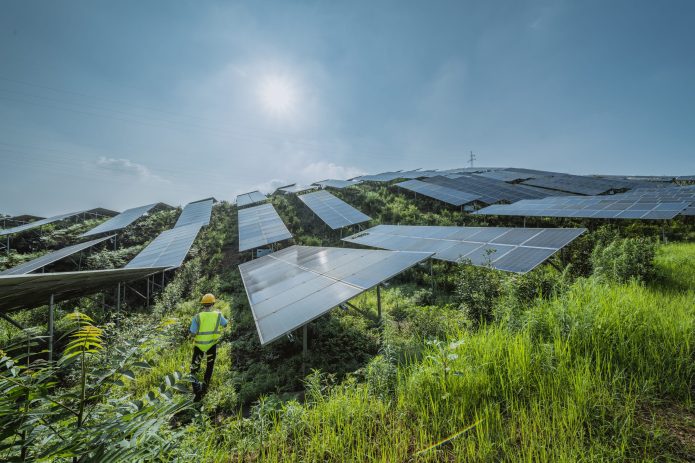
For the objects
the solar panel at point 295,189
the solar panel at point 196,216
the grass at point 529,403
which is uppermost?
the solar panel at point 295,189

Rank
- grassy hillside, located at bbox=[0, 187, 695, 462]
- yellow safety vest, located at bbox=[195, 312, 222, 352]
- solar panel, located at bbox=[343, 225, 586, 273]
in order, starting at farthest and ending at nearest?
solar panel, located at bbox=[343, 225, 586, 273] → yellow safety vest, located at bbox=[195, 312, 222, 352] → grassy hillside, located at bbox=[0, 187, 695, 462]

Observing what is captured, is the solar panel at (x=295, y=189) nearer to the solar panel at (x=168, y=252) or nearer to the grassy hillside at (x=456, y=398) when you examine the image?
the solar panel at (x=168, y=252)

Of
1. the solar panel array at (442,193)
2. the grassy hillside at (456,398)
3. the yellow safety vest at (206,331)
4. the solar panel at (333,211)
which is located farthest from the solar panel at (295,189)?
the grassy hillside at (456,398)

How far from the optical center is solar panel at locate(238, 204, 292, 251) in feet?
49.4

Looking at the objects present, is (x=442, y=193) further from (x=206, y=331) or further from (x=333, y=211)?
(x=206, y=331)

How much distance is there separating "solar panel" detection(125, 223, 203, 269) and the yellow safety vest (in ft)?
21.8

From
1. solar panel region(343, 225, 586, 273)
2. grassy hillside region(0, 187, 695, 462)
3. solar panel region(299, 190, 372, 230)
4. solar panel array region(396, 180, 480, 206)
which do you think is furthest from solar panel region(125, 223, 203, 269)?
solar panel array region(396, 180, 480, 206)

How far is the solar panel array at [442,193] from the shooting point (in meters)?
21.3

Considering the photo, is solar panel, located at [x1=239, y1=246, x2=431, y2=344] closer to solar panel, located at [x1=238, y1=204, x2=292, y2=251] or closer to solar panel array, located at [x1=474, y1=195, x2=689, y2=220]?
solar panel, located at [x1=238, y1=204, x2=292, y2=251]

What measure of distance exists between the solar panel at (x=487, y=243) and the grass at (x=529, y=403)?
3.72m

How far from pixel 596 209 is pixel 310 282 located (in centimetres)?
1820

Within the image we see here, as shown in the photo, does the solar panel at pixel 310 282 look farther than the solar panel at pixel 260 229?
No

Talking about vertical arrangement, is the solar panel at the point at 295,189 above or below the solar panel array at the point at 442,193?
above

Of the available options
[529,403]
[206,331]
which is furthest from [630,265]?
[206,331]
